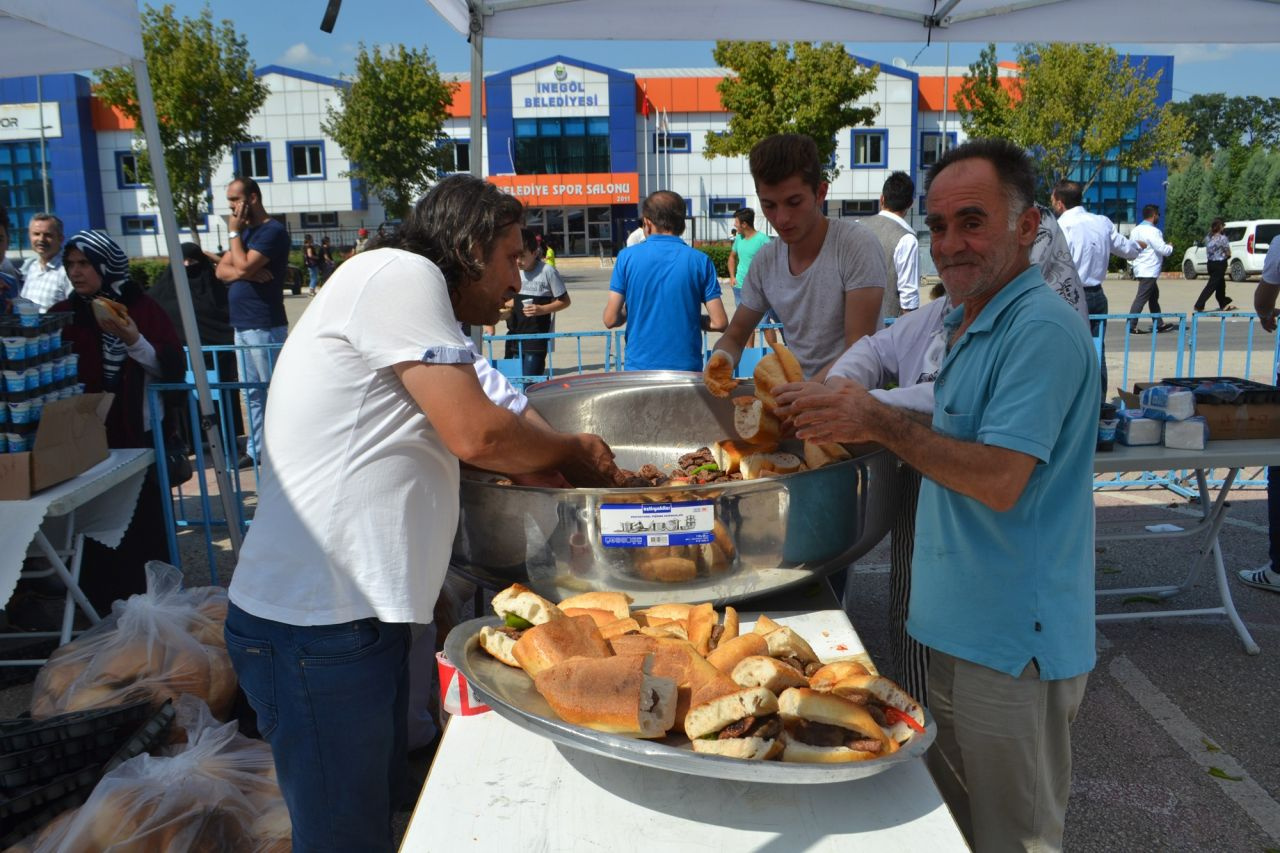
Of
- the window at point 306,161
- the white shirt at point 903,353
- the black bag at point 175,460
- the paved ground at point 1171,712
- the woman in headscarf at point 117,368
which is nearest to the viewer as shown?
the white shirt at point 903,353

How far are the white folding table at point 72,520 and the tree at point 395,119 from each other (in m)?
31.8

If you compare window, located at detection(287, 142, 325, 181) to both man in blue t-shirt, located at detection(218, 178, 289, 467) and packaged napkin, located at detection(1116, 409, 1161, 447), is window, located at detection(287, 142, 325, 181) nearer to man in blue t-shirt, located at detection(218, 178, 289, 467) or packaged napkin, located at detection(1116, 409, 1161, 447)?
man in blue t-shirt, located at detection(218, 178, 289, 467)

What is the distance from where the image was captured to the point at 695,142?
41.6 m

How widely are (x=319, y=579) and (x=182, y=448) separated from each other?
3.24m

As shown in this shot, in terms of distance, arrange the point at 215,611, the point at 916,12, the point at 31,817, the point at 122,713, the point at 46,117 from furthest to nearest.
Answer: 1. the point at 46,117
2. the point at 916,12
3. the point at 215,611
4. the point at 122,713
5. the point at 31,817

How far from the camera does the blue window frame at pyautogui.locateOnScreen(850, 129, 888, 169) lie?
4128 cm

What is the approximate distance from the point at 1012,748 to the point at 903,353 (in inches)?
43.7

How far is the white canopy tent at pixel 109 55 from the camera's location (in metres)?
3.18

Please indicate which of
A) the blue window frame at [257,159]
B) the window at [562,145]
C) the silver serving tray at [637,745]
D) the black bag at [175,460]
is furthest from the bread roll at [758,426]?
the blue window frame at [257,159]

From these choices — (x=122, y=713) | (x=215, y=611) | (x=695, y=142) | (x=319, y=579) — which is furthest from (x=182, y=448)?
(x=695, y=142)

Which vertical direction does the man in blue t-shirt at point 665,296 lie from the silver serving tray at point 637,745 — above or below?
above

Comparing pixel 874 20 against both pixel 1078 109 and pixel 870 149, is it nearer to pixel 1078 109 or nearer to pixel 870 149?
pixel 1078 109

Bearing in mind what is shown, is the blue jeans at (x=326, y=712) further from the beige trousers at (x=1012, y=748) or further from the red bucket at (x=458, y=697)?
the beige trousers at (x=1012, y=748)

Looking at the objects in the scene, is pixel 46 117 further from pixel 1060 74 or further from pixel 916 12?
pixel 916 12
